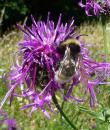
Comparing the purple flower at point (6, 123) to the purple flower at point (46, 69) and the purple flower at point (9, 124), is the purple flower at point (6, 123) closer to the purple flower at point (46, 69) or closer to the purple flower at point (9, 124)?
the purple flower at point (9, 124)

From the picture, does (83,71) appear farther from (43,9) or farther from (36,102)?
(43,9)

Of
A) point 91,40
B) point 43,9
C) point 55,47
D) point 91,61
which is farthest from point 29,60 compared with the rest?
point 43,9

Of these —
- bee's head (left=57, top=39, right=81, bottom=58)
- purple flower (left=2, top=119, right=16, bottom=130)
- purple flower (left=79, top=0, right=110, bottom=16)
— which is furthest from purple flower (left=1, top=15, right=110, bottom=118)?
purple flower (left=79, top=0, right=110, bottom=16)

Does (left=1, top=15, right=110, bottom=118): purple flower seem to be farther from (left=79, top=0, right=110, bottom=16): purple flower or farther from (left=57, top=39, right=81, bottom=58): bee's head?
(left=79, top=0, right=110, bottom=16): purple flower

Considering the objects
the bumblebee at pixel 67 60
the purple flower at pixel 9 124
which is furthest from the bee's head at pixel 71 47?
the purple flower at pixel 9 124

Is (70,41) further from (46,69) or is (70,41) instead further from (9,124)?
(9,124)

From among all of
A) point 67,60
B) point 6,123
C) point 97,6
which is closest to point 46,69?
point 67,60
